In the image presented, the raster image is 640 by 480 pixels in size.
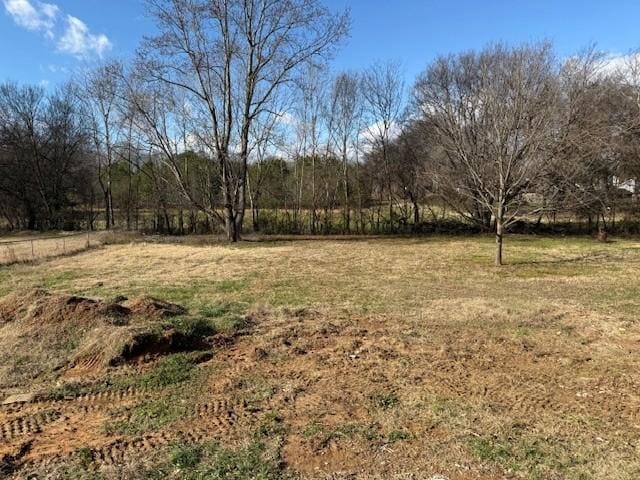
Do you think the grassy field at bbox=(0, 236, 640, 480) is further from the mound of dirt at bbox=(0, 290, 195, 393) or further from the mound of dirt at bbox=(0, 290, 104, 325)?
the mound of dirt at bbox=(0, 290, 104, 325)

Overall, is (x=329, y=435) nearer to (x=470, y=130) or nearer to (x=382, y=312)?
(x=382, y=312)

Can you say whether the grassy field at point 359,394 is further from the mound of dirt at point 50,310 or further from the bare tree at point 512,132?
the bare tree at point 512,132

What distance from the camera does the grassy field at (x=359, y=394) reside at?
3.14 m

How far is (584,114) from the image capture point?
18281mm

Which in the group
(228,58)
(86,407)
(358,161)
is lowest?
(86,407)

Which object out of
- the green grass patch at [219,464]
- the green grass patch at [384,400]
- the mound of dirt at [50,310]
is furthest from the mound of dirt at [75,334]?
the green grass patch at [384,400]

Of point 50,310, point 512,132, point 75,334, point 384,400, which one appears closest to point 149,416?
point 384,400

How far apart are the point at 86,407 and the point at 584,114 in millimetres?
19542

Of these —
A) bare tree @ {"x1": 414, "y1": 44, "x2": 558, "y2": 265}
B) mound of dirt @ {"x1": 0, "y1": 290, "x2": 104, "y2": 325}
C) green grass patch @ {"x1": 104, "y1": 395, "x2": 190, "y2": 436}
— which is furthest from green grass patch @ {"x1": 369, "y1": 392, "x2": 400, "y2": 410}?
bare tree @ {"x1": 414, "y1": 44, "x2": 558, "y2": 265}

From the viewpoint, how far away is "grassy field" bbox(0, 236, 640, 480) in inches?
124

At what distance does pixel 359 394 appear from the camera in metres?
4.24

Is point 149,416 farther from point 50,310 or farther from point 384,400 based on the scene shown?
point 50,310

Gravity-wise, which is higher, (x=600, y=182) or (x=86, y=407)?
(x=600, y=182)

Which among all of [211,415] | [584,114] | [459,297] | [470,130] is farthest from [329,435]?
[584,114]
